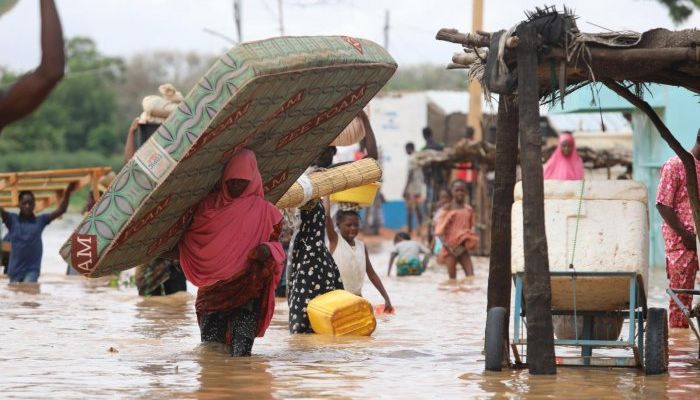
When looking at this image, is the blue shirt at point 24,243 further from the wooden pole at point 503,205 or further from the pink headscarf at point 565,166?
the wooden pole at point 503,205

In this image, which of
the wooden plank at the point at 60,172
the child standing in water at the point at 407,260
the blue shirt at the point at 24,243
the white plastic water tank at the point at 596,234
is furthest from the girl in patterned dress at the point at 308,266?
the child standing in water at the point at 407,260

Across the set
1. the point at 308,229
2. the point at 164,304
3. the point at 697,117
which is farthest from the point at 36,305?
the point at 697,117

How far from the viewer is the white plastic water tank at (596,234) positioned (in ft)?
30.2

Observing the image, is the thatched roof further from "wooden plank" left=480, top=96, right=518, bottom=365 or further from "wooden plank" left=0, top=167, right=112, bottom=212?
"wooden plank" left=0, top=167, right=112, bottom=212

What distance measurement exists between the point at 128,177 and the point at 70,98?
69.5m

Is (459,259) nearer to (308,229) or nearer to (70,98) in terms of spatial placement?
(308,229)

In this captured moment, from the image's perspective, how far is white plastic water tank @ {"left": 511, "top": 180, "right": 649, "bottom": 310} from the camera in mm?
9195

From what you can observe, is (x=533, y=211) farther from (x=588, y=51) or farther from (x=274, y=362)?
(x=274, y=362)

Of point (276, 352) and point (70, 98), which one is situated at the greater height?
point (70, 98)

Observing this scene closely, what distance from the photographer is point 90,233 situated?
946 cm

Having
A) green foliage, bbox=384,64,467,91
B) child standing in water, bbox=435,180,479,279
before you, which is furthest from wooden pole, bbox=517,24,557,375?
green foliage, bbox=384,64,467,91

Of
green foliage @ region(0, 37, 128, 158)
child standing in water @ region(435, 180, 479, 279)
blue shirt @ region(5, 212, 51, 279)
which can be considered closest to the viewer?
blue shirt @ region(5, 212, 51, 279)

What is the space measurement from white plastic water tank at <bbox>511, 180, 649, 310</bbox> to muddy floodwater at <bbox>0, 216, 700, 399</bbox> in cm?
60

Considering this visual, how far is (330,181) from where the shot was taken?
39.2 feet
